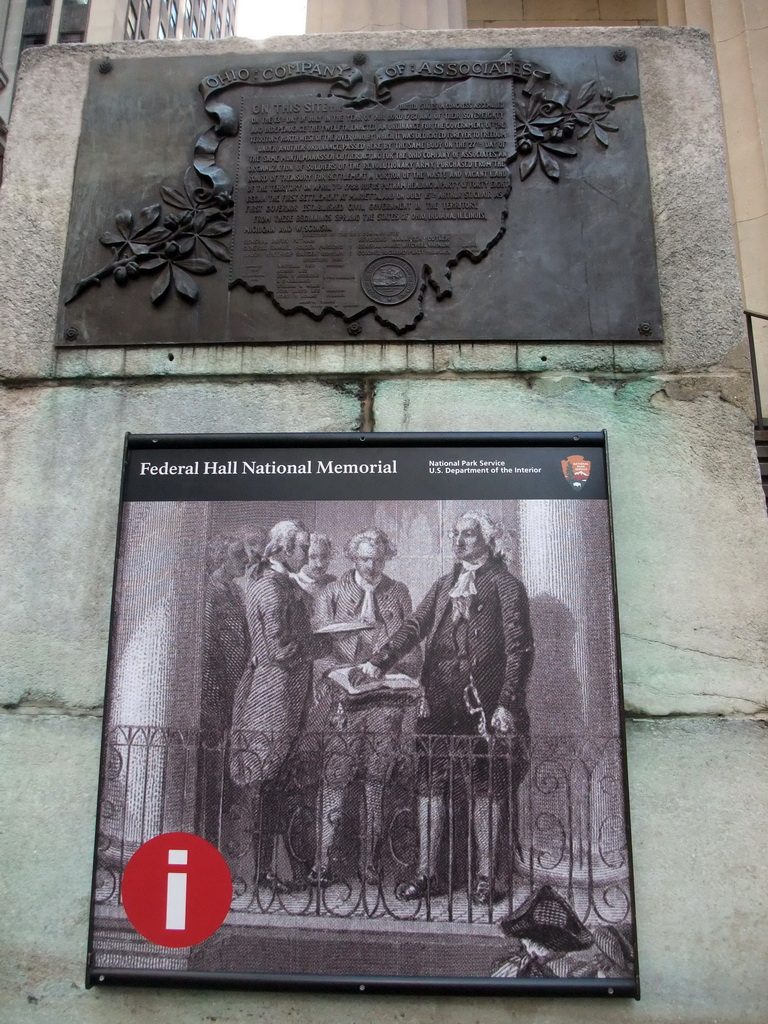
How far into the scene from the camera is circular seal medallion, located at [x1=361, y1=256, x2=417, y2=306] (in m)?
3.41

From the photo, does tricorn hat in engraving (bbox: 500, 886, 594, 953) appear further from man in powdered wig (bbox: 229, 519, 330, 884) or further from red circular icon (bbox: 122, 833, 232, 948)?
red circular icon (bbox: 122, 833, 232, 948)

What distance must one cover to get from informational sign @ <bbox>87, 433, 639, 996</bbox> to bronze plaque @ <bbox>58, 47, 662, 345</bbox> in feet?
2.10

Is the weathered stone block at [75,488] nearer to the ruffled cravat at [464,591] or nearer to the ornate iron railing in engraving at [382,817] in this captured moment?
the ornate iron railing in engraving at [382,817]

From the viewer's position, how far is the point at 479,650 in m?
2.94

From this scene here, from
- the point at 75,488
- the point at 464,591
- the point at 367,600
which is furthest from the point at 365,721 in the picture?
the point at 75,488

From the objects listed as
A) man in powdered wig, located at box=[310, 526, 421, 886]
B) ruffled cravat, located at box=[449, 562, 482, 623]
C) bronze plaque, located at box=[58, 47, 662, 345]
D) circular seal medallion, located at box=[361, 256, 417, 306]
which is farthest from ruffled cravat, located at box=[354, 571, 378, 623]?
circular seal medallion, located at box=[361, 256, 417, 306]

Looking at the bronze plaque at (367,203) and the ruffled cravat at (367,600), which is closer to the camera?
the ruffled cravat at (367,600)

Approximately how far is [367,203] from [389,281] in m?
0.40

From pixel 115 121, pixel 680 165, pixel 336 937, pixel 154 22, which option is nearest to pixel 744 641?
pixel 336 937

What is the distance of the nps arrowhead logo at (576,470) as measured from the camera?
3.08 meters

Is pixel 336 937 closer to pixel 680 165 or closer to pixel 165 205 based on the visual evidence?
pixel 165 205

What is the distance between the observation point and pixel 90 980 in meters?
2.75

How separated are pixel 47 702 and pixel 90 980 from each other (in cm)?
101

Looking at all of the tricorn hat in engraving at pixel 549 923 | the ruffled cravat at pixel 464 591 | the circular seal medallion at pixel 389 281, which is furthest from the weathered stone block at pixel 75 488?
the tricorn hat in engraving at pixel 549 923
